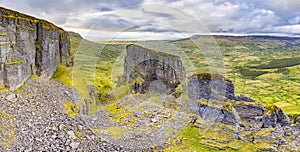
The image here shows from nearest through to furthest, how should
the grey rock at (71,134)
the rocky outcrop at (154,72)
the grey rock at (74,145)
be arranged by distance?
the grey rock at (74,145)
the grey rock at (71,134)
the rocky outcrop at (154,72)

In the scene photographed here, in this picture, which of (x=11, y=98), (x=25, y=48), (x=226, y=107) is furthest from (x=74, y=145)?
(x=226, y=107)

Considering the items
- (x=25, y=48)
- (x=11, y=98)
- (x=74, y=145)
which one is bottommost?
(x=74, y=145)

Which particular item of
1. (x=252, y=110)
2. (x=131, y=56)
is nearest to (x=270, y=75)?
(x=131, y=56)

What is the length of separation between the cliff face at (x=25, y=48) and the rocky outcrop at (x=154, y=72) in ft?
42.9

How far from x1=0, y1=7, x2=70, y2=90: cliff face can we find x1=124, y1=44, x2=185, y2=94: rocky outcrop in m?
13.1

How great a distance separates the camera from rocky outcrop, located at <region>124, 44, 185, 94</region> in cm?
3862

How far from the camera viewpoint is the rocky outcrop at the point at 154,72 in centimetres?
3862

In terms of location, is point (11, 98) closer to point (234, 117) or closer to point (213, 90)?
point (213, 90)

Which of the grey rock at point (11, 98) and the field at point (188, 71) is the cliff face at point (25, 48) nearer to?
the grey rock at point (11, 98)

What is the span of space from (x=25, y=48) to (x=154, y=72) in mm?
19489

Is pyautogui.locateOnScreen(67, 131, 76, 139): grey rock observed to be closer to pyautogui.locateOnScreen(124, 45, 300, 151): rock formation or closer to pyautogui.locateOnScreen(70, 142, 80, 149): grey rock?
pyautogui.locateOnScreen(70, 142, 80, 149): grey rock

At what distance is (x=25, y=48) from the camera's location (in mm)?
24891

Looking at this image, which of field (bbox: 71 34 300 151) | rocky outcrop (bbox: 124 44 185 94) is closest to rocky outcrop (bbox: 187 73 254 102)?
field (bbox: 71 34 300 151)

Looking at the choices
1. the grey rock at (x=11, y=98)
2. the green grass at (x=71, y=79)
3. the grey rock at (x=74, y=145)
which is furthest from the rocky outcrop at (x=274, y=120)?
the grey rock at (x=11, y=98)
